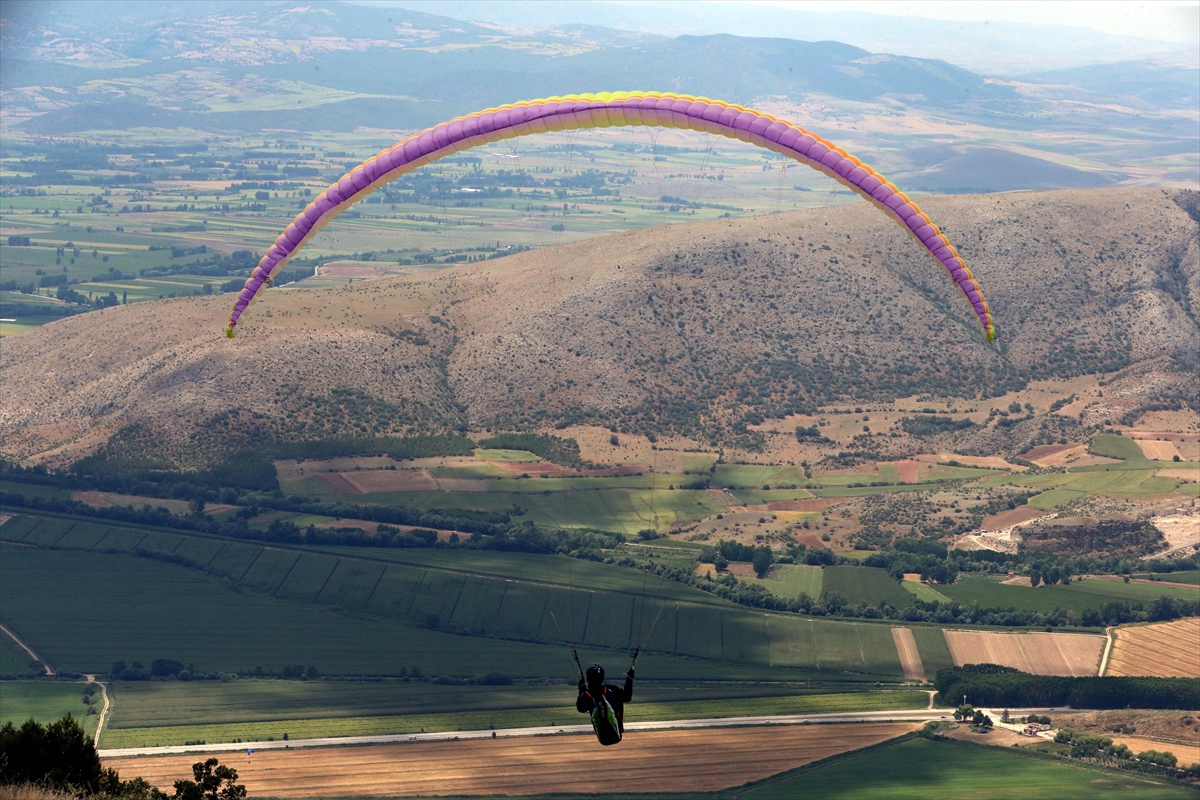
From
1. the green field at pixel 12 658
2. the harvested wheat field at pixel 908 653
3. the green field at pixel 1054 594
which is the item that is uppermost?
the green field at pixel 1054 594

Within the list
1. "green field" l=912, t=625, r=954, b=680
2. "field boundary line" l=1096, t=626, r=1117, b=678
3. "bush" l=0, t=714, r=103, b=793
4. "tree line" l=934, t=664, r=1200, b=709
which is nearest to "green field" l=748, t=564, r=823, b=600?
"green field" l=912, t=625, r=954, b=680

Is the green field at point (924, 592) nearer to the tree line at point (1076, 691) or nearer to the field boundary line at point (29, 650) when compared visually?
the tree line at point (1076, 691)

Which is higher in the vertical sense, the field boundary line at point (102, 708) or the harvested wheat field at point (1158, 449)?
the harvested wheat field at point (1158, 449)

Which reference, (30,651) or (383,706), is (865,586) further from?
(30,651)

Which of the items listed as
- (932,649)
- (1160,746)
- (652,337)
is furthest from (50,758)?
(652,337)

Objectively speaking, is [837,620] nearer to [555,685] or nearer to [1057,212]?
[555,685]

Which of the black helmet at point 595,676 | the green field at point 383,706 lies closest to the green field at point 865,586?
the green field at point 383,706
